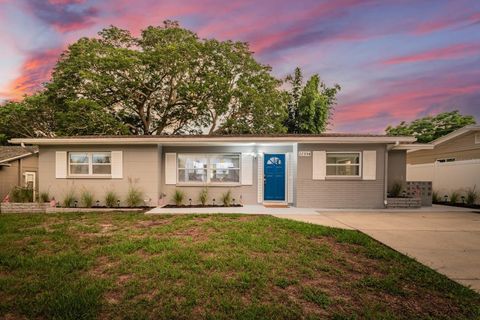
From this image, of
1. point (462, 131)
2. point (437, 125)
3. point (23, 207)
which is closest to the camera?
point (23, 207)

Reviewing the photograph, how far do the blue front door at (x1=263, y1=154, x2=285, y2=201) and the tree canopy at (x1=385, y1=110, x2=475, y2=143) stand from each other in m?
27.7

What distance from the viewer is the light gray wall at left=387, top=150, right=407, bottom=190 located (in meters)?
11.3

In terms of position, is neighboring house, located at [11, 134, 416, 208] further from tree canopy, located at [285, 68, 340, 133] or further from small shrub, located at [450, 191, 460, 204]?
tree canopy, located at [285, 68, 340, 133]

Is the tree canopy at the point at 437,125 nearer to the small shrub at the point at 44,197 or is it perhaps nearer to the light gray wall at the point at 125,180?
the light gray wall at the point at 125,180

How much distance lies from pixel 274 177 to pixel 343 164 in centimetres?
300

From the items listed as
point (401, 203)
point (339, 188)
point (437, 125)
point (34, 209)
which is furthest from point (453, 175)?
point (437, 125)

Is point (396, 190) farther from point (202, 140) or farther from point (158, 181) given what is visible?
point (158, 181)

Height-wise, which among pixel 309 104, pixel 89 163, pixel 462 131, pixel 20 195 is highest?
pixel 309 104

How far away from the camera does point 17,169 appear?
1342 cm

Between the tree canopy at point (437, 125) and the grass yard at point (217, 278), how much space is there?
106ft

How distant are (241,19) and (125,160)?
7918 mm

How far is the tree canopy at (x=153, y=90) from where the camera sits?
17.9 meters

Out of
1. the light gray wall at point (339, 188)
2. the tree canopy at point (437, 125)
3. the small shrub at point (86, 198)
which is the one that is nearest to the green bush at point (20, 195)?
the small shrub at point (86, 198)

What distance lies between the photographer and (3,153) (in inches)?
557
